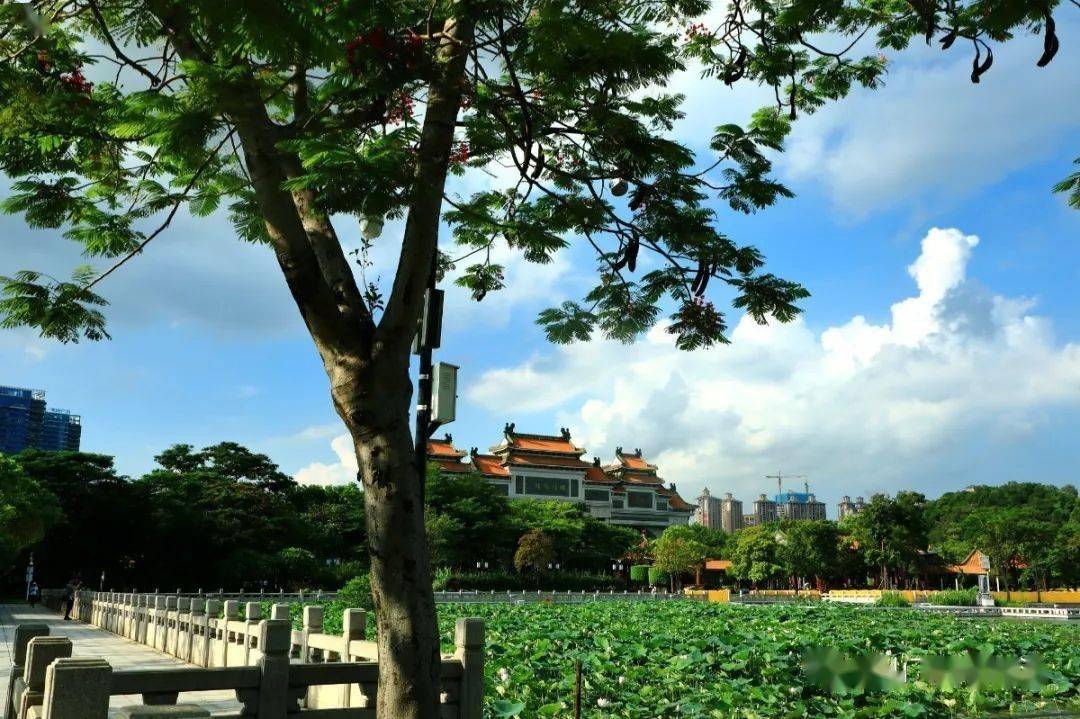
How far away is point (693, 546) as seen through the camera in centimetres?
5572

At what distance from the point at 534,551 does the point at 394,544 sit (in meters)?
46.1

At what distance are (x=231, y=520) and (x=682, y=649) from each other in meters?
35.7

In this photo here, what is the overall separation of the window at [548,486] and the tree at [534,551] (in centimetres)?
2049

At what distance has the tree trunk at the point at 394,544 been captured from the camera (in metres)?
4.35

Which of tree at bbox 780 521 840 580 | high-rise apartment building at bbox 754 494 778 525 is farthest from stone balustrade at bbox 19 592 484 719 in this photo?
high-rise apartment building at bbox 754 494 778 525

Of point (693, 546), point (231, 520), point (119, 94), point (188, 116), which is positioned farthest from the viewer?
point (693, 546)

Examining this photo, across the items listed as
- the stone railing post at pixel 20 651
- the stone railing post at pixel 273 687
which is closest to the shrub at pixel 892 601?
the stone railing post at pixel 273 687

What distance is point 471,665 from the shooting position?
5.45m

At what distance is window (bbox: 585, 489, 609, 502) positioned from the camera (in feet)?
246

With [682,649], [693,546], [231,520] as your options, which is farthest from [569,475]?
[682,649]

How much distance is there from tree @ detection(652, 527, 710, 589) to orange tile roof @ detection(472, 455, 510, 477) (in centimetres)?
1617

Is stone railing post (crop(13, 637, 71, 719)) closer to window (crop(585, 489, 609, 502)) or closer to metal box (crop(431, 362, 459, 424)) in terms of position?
metal box (crop(431, 362, 459, 424))

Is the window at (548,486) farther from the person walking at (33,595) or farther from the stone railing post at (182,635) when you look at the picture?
the stone railing post at (182,635)

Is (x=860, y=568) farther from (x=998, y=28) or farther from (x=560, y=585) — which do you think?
(x=998, y=28)
